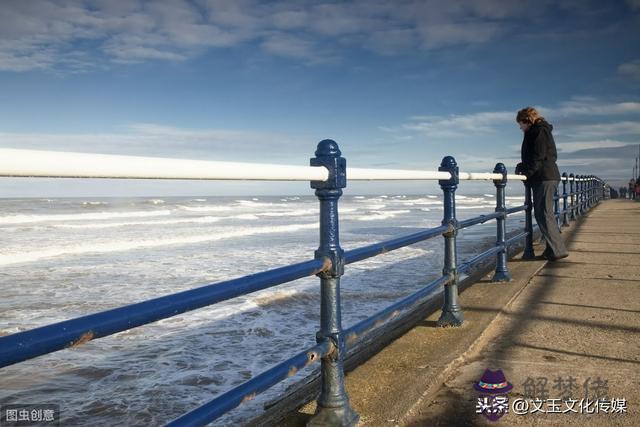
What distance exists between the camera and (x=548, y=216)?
6098 millimetres

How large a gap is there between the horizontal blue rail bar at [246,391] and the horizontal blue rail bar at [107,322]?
301mm

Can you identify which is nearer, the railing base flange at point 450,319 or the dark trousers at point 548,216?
the railing base flange at point 450,319

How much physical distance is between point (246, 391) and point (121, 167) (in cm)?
81

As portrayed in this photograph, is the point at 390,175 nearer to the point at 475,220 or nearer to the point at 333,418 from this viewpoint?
the point at 333,418

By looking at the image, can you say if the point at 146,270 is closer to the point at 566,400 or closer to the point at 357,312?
the point at 357,312

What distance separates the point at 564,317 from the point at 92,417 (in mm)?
3236

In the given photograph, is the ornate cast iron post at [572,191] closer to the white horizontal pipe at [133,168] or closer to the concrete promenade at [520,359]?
the concrete promenade at [520,359]

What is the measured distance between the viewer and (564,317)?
11.9 feet

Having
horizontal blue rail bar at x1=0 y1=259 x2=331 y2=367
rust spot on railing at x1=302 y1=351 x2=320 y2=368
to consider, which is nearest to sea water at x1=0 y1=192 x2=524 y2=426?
rust spot on railing at x1=302 y1=351 x2=320 y2=368

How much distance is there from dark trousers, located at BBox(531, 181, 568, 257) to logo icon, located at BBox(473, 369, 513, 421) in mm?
3977

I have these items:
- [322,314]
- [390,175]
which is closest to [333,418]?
[322,314]

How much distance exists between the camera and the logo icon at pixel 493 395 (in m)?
2.20

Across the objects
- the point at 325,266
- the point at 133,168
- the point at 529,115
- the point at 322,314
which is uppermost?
the point at 529,115

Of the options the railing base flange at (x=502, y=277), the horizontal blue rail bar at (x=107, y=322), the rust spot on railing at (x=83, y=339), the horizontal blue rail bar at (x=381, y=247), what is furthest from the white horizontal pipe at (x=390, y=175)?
the railing base flange at (x=502, y=277)
